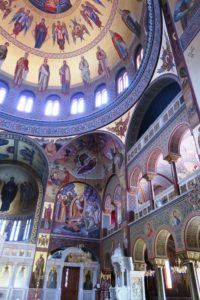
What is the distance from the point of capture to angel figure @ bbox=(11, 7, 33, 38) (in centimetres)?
1874

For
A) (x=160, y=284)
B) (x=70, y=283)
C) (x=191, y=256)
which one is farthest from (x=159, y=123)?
(x=70, y=283)

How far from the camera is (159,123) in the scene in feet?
38.6

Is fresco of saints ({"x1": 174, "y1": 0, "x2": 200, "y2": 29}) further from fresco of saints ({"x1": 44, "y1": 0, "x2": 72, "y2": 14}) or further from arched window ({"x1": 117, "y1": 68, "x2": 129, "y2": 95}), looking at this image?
fresco of saints ({"x1": 44, "y1": 0, "x2": 72, "y2": 14})

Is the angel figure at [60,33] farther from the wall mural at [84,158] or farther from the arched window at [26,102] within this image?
the wall mural at [84,158]

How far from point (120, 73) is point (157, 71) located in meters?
6.29

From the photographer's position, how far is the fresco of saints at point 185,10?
28.6 ft

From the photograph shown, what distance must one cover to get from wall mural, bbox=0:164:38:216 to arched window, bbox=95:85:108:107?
8.98 metres

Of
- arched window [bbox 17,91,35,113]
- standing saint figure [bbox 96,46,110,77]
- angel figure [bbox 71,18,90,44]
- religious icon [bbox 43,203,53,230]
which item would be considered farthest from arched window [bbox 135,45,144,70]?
religious icon [bbox 43,203,53,230]

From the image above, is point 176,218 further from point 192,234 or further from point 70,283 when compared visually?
point 70,283

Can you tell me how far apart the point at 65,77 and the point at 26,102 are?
4.12m

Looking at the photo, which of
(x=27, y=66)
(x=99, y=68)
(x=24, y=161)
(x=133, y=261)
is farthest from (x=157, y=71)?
(x=24, y=161)

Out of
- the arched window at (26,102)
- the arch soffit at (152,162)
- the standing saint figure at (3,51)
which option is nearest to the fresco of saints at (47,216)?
the arched window at (26,102)

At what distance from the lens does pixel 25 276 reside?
1506cm

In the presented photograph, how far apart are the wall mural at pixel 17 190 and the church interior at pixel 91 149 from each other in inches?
3.5
